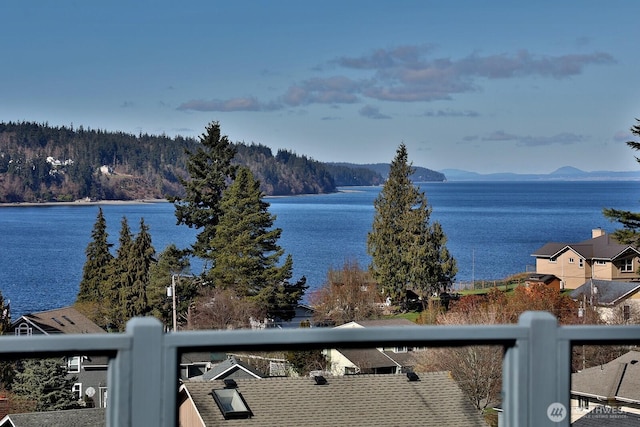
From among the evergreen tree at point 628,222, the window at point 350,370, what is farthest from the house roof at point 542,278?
the window at point 350,370

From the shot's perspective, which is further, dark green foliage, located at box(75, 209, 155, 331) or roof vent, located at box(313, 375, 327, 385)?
dark green foliage, located at box(75, 209, 155, 331)

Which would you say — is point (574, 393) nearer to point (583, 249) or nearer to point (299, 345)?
point (299, 345)

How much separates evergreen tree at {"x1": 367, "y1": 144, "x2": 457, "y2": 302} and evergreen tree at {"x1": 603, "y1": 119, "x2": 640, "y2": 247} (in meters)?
28.4

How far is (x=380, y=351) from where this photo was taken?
277cm

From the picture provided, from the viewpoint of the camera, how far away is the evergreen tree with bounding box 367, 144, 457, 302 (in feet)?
193

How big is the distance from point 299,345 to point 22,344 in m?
0.80

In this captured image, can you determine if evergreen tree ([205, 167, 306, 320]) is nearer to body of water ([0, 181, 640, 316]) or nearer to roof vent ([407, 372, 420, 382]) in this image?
body of water ([0, 181, 640, 316])

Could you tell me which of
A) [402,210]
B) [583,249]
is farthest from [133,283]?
[583,249]

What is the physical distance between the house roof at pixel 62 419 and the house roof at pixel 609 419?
1.52m

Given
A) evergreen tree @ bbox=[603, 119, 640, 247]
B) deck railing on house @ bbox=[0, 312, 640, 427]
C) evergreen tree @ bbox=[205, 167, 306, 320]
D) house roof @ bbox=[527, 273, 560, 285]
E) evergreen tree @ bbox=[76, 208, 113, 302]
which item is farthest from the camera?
house roof @ bbox=[527, 273, 560, 285]

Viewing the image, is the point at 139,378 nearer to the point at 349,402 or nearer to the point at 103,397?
the point at 103,397

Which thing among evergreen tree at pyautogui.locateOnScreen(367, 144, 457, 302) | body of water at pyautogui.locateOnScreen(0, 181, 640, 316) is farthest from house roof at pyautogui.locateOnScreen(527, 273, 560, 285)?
body of water at pyautogui.locateOnScreen(0, 181, 640, 316)

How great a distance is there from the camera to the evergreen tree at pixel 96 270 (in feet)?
189

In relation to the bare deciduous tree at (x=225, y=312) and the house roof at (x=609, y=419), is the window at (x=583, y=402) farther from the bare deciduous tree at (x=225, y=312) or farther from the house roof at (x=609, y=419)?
the bare deciduous tree at (x=225, y=312)
